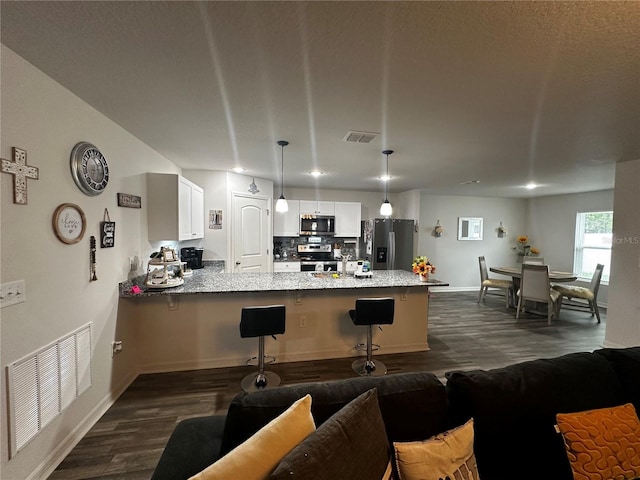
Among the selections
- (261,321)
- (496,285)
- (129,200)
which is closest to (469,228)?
(496,285)

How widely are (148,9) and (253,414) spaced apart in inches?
67.7

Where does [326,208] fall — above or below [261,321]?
above

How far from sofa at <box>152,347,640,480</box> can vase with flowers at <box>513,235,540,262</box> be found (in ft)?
20.9

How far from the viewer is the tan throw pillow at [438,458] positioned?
1.00 m

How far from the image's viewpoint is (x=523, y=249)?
707 centimetres

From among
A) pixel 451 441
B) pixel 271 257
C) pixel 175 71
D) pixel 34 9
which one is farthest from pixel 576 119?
pixel 271 257

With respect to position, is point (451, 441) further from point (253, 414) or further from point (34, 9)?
point (34, 9)

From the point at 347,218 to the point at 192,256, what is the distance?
3218 mm

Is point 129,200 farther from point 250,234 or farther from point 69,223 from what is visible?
point 250,234

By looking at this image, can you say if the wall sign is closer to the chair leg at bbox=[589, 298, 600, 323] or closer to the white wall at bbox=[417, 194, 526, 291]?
the white wall at bbox=[417, 194, 526, 291]

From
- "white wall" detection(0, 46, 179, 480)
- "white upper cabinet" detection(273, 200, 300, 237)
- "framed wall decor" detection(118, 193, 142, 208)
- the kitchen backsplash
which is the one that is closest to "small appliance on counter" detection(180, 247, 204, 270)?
"framed wall decor" detection(118, 193, 142, 208)

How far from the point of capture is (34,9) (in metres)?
1.17

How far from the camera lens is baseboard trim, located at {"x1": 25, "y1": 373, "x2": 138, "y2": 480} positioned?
65.1 inches

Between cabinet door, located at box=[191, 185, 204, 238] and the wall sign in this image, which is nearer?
the wall sign
